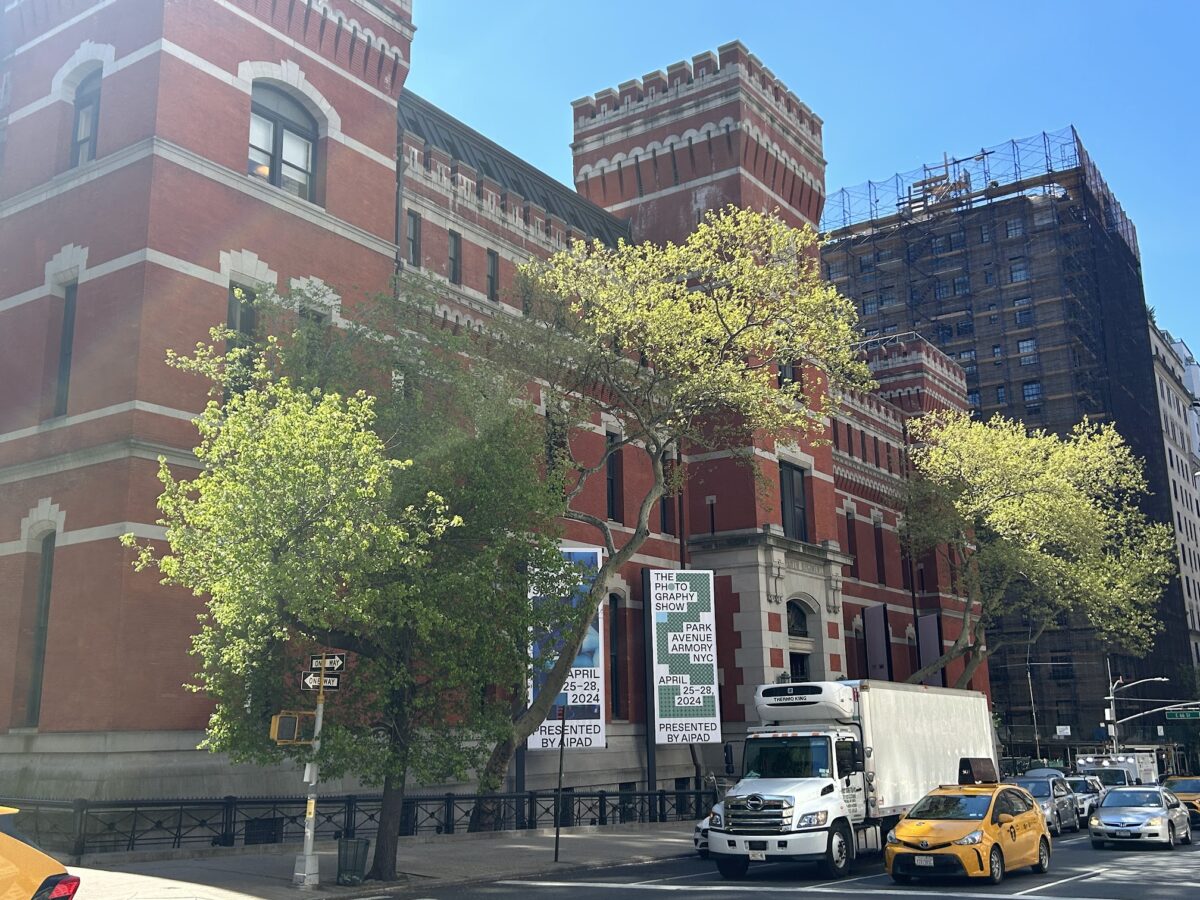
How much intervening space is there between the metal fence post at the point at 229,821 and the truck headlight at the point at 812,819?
1030 centimetres

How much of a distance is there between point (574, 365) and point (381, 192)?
7596 mm

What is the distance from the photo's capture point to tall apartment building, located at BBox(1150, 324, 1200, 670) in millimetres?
95312

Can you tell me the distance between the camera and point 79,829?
18.4 metres

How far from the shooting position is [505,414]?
831 inches

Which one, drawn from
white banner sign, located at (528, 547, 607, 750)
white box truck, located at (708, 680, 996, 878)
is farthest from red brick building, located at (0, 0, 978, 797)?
white box truck, located at (708, 680, 996, 878)

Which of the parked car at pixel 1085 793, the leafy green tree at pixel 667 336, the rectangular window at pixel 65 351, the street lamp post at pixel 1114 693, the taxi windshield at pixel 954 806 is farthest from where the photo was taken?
the street lamp post at pixel 1114 693

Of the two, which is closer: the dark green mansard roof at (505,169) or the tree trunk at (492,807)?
the tree trunk at (492,807)

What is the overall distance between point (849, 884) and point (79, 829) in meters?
12.5

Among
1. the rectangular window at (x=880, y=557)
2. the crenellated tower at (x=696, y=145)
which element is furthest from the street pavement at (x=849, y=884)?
the rectangular window at (x=880, y=557)

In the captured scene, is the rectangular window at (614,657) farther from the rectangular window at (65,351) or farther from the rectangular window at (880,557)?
the rectangular window at (880,557)

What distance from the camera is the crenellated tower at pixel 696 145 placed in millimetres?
41812

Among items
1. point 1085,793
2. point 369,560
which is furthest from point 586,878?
point 1085,793

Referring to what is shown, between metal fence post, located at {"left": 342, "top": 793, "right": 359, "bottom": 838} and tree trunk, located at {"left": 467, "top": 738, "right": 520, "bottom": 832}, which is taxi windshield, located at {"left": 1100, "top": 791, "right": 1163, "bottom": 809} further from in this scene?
metal fence post, located at {"left": 342, "top": 793, "right": 359, "bottom": 838}

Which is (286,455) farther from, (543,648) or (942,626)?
(942,626)
